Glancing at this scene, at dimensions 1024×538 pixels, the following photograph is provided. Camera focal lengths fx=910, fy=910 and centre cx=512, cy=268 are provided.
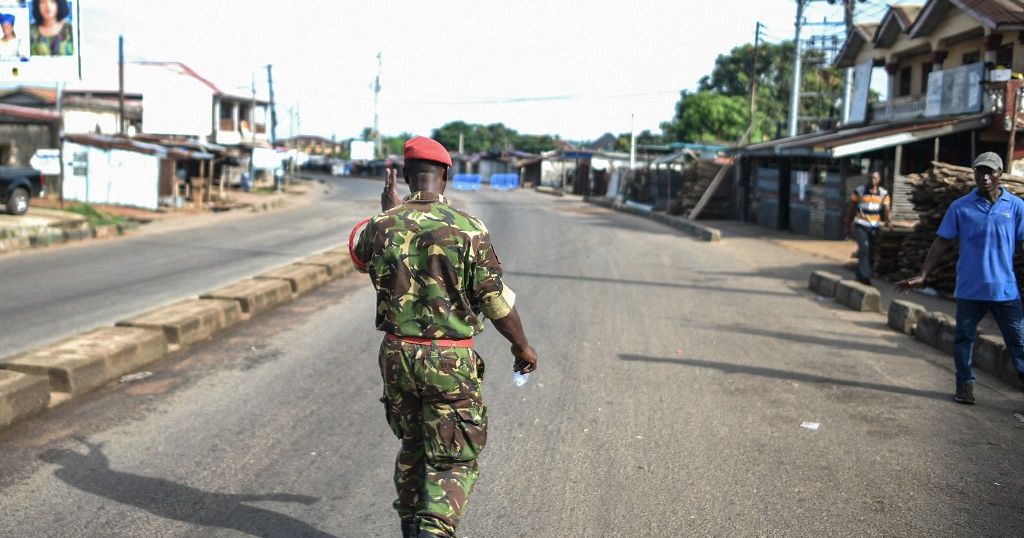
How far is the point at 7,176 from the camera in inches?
903

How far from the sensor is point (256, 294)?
10305mm

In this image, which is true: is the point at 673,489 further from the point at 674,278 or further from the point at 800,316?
the point at 674,278

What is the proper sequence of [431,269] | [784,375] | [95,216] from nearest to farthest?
[431,269]
[784,375]
[95,216]

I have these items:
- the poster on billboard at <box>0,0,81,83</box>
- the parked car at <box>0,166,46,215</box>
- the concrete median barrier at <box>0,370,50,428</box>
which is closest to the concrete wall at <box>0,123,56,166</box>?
the parked car at <box>0,166,46,215</box>

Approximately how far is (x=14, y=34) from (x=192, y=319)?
54.9 ft

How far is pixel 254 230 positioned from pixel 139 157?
277 inches

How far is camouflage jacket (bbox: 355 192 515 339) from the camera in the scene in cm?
343

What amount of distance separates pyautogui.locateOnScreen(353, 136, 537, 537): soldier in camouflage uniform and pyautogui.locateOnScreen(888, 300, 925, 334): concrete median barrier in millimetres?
7549

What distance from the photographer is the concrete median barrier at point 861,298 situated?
11.3 metres

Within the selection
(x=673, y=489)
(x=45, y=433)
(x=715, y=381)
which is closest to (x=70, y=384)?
(x=45, y=433)

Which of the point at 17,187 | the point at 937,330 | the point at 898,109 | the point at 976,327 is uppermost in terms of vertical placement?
the point at 898,109

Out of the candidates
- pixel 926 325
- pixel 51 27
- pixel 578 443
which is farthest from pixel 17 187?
pixel 578 443

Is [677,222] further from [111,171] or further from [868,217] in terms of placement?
[111,171]

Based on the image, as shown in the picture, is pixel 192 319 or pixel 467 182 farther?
pixel 467 182
